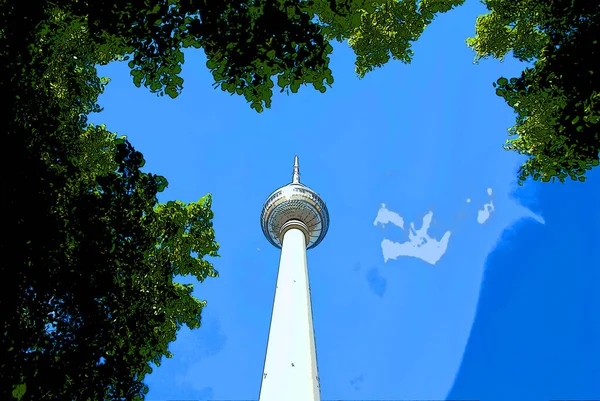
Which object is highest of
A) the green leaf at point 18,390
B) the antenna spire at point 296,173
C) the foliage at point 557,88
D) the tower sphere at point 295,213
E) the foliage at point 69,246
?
the antenna spire at point 296,173

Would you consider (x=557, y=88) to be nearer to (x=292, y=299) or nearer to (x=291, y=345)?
(x=291, y=345)

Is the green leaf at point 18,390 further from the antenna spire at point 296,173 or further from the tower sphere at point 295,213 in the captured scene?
the antenna spire at point 296,173

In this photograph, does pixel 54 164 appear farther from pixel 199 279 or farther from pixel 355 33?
pixel 355 33

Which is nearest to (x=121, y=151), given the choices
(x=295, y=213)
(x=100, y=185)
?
(x=100, y=185)

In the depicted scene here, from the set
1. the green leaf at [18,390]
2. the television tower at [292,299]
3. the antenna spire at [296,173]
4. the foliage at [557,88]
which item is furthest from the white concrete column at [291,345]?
the antenna spire at [296,173]

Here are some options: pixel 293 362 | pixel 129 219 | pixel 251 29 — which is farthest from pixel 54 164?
pixel 293 362

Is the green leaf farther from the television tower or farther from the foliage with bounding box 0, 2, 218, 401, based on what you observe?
the television tower

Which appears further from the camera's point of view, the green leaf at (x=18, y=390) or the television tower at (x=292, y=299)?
the television tower at (x=292, y=299)
